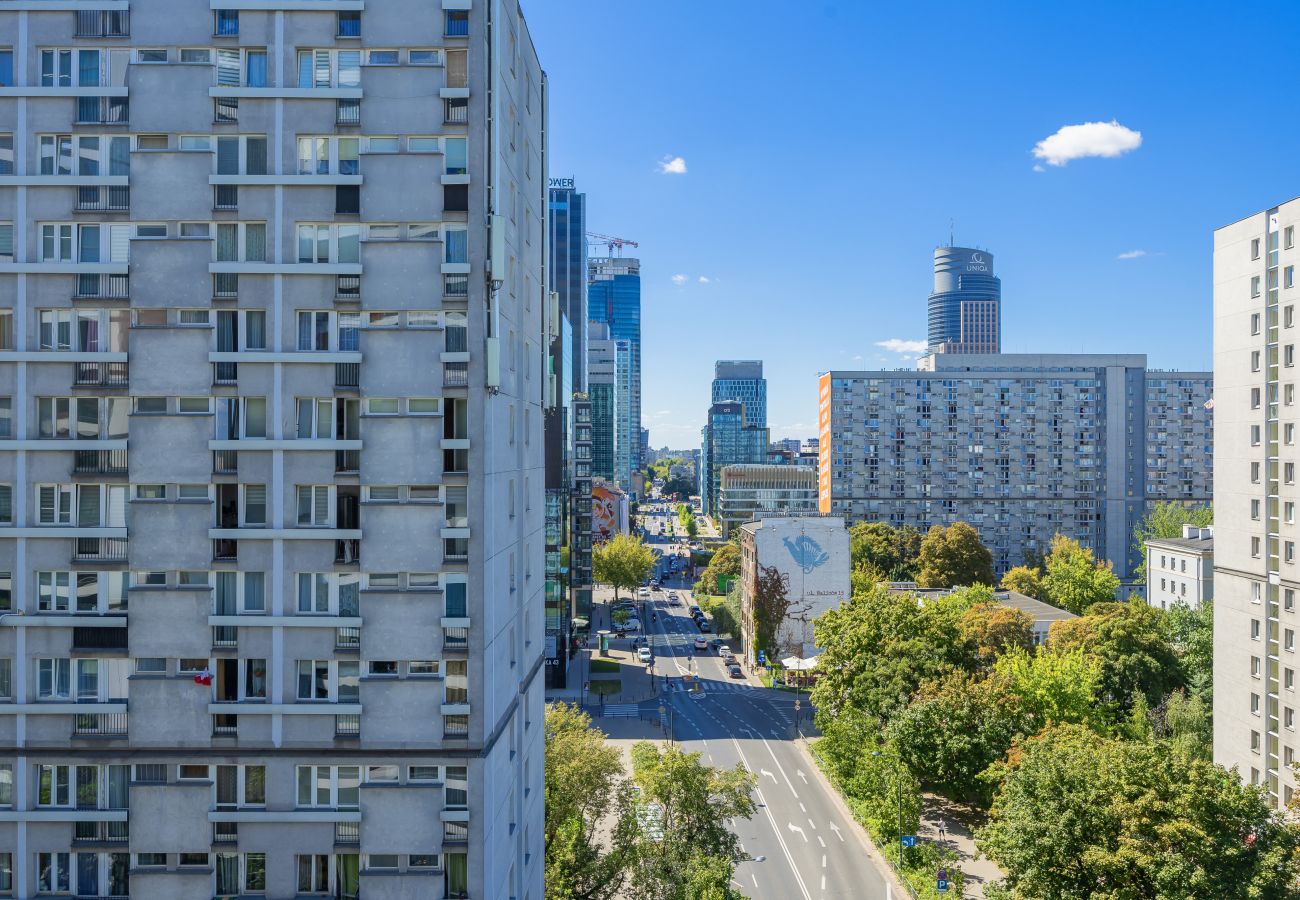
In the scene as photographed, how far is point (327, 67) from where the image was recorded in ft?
72.9

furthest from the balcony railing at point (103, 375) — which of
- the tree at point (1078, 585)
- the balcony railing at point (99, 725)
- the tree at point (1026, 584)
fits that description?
the tree at point (1026, 584)

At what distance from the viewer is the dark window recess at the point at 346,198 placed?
22.2m

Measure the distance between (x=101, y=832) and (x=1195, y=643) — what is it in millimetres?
68781

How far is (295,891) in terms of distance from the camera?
21781 millimetres

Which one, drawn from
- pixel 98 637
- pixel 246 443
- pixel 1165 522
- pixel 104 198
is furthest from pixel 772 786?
pixel 1165 522

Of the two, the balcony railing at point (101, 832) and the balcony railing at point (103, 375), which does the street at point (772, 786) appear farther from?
the balcony railing at point (103, 375)

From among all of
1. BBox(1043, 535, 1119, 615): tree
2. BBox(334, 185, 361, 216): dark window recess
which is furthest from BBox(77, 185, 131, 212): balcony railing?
BBox(1043, 535, 1119, 615): tree

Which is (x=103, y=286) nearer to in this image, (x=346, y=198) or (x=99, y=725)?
(x=346, y=198)

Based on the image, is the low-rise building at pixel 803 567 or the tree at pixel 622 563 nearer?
the low-rise building at pixel 803 567

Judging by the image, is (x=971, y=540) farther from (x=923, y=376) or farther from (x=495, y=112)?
(x=495, y=112)

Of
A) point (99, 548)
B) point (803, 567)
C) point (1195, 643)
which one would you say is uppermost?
point (99, 548)

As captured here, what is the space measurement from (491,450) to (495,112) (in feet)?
29.9

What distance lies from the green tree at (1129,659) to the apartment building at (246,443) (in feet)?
173

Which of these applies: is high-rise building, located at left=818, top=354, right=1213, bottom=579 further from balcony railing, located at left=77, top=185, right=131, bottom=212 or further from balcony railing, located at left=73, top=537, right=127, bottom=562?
balcony railing, located at left=73, top=537, right=127, bottom=562
